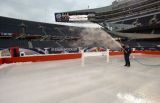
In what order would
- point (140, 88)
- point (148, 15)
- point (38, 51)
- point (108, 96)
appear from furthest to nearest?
point (148, 15) < point (38, 51) < point (140, 88) < point (108, 96)

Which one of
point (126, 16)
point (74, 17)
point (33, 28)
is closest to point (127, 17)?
point (126, 16)

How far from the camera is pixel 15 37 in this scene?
22109 mm

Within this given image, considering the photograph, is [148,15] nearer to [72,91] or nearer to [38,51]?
[38,51]

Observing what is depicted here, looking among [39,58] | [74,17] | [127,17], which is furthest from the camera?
[74,17]

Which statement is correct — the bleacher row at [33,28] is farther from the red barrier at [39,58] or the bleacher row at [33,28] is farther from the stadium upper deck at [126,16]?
the stadium upper deck at [126,16]

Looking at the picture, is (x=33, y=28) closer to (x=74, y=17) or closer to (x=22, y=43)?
(x=22, y=43)

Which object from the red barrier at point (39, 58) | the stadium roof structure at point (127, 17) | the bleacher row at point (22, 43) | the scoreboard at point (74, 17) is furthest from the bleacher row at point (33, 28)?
the scoreboard at point (74, 17)

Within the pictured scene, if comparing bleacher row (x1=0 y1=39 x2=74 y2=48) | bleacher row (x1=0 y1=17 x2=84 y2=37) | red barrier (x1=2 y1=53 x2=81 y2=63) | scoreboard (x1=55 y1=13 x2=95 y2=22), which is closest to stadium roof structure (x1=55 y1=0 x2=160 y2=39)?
scoreboard (x1=55 y1=13 x2=95 y2=22)

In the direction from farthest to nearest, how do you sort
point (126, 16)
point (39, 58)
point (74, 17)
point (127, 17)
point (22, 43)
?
1. point (74, 17)
2. point (126, 16)
3. point (127, 17)
4. point (22, 43)
5. point (39, 58)

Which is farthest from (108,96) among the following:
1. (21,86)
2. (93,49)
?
(93,49)

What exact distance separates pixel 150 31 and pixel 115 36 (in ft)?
29.2

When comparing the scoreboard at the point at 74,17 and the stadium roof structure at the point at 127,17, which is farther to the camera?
the scoreboard at the point at 74,17

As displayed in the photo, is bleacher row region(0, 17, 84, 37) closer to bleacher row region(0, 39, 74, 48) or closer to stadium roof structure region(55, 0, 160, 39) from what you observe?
bleacher row region(0, 39, 74, 48)

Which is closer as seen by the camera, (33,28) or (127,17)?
(33,28)
